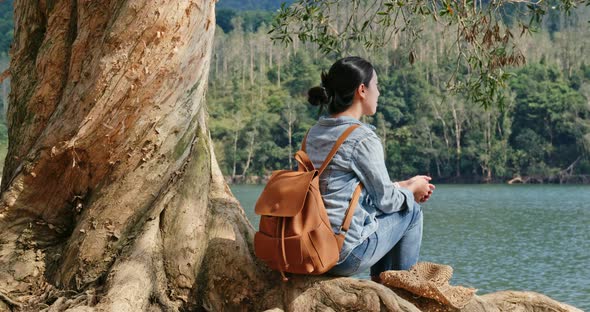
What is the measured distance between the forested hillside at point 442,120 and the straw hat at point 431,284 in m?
50.1

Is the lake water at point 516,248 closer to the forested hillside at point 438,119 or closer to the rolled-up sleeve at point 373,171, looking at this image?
the rolled-up sleeve at point 373,171

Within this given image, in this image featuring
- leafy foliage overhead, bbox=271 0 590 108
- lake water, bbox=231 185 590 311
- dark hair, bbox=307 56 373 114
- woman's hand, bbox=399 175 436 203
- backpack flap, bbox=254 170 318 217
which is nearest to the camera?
backpack flap, bbox=254 170 318 217

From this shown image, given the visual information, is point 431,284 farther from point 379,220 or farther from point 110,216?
point 110,216

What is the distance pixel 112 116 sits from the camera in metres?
3.38

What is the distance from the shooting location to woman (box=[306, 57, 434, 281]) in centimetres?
309

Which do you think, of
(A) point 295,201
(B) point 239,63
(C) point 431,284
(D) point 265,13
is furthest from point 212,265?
(D) point 265,13

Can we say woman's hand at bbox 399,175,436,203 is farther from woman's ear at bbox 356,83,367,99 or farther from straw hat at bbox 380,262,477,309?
woman's ear at bbox 356,83,367,99

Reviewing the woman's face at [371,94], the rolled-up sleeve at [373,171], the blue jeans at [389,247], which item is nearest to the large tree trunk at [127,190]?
the blue jeans at [389,247]

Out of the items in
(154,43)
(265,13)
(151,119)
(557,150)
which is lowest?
(557,150)

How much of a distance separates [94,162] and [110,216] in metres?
0.24

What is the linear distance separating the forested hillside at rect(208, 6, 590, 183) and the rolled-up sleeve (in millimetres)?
50223

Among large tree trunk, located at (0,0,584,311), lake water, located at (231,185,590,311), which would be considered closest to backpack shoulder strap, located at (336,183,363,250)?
large tree trunk, located at (0,0,584,311)

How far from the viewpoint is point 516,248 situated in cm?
1568

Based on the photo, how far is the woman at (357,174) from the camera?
309 centimetres
